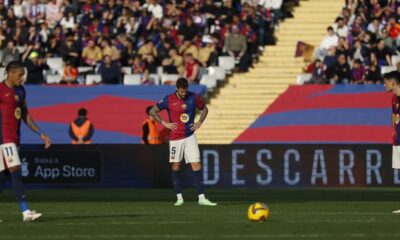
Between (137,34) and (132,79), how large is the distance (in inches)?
76.2

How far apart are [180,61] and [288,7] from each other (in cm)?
419

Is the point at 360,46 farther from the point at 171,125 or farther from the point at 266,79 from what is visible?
the point at 171,125

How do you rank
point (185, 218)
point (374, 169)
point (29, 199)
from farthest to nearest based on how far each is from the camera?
1. point (374, 169)
2. point (29, 199)
3. point (185, 218)

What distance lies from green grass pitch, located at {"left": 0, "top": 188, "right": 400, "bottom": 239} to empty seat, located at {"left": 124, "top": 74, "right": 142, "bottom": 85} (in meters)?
9.31

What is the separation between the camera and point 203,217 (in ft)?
62.1

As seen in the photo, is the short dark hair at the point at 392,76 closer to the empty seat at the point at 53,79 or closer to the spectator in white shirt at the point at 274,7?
the spectator in white shirt at the point at 274,7

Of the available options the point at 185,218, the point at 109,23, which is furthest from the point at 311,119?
the point at 185,218

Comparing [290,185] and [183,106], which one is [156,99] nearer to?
[290,185]

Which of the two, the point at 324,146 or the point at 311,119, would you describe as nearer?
the point at 324,146

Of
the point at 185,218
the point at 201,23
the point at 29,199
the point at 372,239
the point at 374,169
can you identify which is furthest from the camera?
the point at 201,23

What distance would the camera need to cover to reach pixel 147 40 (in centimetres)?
3638

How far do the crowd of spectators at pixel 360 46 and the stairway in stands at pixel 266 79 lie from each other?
3.39 feet

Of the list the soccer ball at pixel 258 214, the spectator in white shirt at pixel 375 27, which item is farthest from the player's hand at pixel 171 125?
the spectator in white shirt at pixel 375 27

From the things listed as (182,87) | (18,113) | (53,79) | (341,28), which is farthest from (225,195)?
(53,79)
